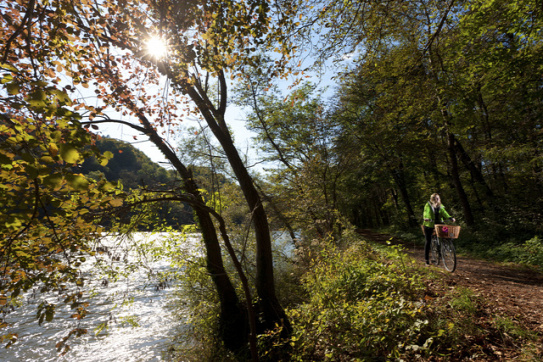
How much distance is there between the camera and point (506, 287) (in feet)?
17.0

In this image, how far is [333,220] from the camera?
1093 cm

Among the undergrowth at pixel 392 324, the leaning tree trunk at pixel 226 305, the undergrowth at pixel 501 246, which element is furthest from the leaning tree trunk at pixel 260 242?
the undergrowth at pixel 501 246

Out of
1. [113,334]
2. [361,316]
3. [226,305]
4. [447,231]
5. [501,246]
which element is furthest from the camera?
[113,334]

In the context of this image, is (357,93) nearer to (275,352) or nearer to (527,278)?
(527,278)

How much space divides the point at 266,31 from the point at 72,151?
3.53 meters

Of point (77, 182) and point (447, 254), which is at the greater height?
point (77, 182)

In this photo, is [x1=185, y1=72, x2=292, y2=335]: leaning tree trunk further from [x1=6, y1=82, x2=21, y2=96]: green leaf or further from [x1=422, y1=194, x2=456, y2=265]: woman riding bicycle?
[x1=6, y1=82, x2=21, y2=96]: green leaf

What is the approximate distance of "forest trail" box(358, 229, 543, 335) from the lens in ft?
12.4

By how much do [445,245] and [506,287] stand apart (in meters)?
1.24

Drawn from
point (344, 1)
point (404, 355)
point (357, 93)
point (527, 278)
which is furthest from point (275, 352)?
point (357, 93)

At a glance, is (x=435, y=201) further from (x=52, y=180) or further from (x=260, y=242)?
(x=52, y=180)

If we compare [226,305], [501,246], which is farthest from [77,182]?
[501,246]

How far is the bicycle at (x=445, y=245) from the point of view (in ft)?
17.6

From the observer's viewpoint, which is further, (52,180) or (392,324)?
(392,324)
